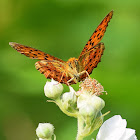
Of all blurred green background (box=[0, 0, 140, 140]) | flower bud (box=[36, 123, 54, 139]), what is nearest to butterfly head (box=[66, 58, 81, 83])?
flower bud (box=[36, 123, 54, 139])

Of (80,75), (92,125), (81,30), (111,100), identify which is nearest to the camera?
(92,125)

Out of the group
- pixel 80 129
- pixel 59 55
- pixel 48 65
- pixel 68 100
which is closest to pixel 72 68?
pixel 48 65

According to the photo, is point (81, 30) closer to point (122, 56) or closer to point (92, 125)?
point (122, 56)

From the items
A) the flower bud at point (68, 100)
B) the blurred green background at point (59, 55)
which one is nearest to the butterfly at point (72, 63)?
the flower bud at point (68, 100)

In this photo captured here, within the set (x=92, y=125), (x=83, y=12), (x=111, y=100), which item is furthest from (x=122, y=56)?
(x=92, y=125)

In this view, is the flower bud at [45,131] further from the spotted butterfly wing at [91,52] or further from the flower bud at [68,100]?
the spotted butterfly wing at [91,52]

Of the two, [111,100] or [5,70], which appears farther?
[5,70]
